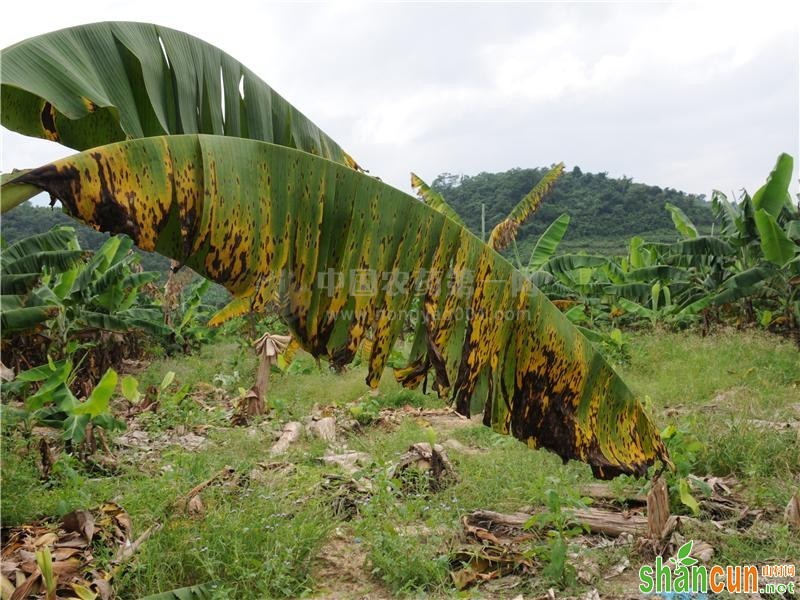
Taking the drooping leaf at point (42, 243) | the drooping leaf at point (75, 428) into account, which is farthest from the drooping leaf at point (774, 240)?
the drooping leaf at point (42, 243)

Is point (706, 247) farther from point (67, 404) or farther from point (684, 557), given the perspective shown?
point (67, 404)

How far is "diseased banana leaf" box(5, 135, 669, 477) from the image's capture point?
1902 millimetres

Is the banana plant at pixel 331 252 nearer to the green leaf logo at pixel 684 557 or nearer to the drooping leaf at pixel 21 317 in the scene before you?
the green leaf logo at pixel 684 557

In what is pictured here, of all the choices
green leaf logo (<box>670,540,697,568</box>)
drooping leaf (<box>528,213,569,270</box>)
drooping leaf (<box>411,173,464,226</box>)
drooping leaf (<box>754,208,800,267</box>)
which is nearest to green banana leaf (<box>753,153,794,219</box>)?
drooping leaf (<box>754,208,800,267</box>)

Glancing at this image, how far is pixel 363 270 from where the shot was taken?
241cm

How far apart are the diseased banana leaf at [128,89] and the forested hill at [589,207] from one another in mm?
17910

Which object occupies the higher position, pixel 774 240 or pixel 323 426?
pixel 774 240

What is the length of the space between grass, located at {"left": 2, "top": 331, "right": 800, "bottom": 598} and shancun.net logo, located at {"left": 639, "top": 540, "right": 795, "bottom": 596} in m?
0.13

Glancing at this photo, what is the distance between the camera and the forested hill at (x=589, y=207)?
2125 cm

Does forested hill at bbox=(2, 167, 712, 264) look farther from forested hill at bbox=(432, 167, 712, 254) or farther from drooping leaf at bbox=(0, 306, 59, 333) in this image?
drooping leaf at bbox=(0, 306, 59, 333)

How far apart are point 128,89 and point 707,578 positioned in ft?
12.2

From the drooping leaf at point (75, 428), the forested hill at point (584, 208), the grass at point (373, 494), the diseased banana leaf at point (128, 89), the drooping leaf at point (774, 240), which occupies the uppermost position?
the forested hill at point (584, 208)

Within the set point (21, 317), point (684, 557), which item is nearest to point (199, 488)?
point (21, 317)

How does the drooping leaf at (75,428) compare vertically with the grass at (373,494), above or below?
above
